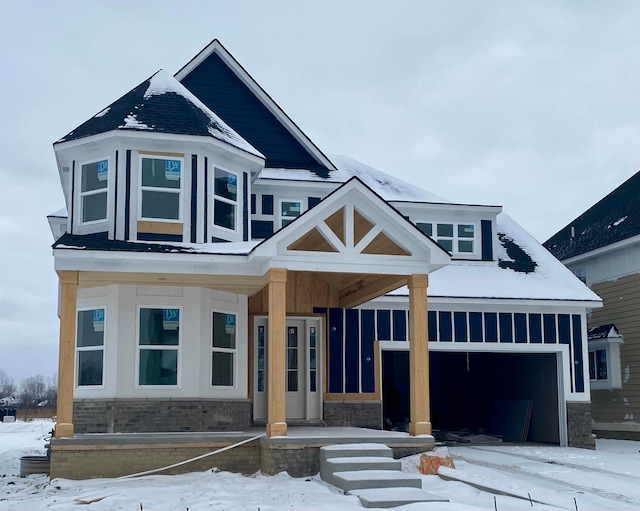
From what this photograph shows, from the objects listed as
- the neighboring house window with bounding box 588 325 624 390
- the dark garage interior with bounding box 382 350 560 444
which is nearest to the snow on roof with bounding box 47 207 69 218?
the dark garage interior with bounding box 382 350 560 444

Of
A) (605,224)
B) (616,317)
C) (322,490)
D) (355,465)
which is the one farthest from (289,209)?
(605,224)

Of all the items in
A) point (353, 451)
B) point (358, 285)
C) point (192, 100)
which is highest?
point (192, 100)

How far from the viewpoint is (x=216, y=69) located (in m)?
19.4

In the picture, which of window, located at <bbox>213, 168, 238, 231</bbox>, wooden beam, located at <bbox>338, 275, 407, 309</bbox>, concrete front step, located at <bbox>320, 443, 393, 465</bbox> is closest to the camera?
concrete front step, located at <bbox>320, 443, 393, 465</bbox>

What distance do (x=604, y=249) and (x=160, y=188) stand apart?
13563 mm

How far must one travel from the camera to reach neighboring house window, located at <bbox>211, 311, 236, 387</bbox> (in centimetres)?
1430

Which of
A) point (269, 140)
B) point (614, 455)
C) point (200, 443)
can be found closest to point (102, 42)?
point (269, 140)

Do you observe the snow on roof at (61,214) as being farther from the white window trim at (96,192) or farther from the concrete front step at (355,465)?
the concrete front step at (355,465)

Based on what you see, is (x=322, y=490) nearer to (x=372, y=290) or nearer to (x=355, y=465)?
(x=355, y=465)

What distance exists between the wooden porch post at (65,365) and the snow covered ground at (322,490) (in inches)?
34.0

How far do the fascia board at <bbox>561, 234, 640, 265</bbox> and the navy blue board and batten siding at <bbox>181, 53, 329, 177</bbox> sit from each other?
8.52 m

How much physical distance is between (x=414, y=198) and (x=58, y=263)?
10209 millimetres

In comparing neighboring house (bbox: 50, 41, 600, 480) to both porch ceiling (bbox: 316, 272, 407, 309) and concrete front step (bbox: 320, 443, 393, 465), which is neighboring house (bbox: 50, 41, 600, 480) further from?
concrete front step (bbox: 320, 443, 393, 465)

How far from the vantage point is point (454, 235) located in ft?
65.6
